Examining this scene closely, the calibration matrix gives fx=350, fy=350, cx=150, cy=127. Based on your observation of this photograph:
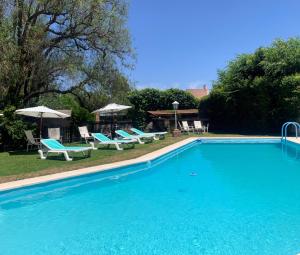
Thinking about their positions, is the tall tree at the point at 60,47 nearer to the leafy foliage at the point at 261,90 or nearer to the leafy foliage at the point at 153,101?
the leafy foliage at the point at 261,90

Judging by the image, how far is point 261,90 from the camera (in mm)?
20922

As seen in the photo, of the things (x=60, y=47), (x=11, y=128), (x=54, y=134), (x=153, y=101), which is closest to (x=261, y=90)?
(x=153, y=101)

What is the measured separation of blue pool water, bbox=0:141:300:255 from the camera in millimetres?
4582

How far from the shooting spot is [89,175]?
8656mm

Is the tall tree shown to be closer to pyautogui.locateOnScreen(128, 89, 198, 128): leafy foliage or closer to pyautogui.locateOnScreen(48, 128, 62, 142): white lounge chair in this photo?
pyautogui.locateOnScreen(48, 128, 62, 142): white lounge chair

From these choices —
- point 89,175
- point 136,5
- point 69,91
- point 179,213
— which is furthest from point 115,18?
point 179,213

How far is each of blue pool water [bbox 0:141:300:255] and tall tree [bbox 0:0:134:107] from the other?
873cm

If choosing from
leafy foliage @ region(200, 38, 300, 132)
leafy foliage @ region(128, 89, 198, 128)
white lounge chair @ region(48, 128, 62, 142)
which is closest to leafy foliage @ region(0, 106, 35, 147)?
white lounge chair @ region(48, 128, 62, 142)

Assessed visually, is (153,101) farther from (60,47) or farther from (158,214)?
(158,214)

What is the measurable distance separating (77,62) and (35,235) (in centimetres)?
1361

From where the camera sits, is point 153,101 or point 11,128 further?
point 153,101

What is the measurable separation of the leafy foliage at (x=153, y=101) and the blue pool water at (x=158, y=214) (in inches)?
661

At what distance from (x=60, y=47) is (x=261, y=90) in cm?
1180

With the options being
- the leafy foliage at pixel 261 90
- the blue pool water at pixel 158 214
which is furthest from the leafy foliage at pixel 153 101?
the blue pool water at pixel 158 214
